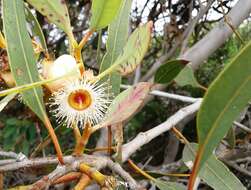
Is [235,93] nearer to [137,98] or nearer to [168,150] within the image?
[137,98]

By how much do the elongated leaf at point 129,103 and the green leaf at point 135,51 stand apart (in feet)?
0.10

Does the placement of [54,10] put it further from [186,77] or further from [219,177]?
[186,77]

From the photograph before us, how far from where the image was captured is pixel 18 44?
743mm

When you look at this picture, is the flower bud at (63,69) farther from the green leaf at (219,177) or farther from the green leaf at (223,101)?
the green leaf at (219,177)

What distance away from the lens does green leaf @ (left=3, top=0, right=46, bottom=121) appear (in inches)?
29.1

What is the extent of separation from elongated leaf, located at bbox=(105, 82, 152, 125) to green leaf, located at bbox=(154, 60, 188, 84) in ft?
0.52

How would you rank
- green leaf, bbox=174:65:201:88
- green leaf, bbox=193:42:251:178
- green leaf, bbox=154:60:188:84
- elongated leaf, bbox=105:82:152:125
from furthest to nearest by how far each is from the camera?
green leaf, bbox=174:65:201:88, green leaf, bbox=154:60:188:84, elongated leaf, bbox=105:82:152:125, green leaf, bbox=193:42:251:178

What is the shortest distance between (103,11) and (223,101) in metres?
0.24

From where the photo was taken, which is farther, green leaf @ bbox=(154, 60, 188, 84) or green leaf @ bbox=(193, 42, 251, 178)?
green leaf @ bbox=(154, 60, 188, 84)

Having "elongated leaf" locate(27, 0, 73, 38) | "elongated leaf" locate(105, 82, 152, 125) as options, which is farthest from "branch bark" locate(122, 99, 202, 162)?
"elongated leaf" locate(27, 0, 73, 38)

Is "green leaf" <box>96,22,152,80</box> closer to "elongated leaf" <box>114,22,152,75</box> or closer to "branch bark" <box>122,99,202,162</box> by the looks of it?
"elongated leaf" <box>114,22,152,75</box>

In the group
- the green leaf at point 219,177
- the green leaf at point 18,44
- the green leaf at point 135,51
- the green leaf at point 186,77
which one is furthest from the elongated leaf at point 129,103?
the green leaf at point 186,77

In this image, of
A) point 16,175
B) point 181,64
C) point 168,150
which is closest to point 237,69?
point 181,64

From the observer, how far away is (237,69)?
578 mm
